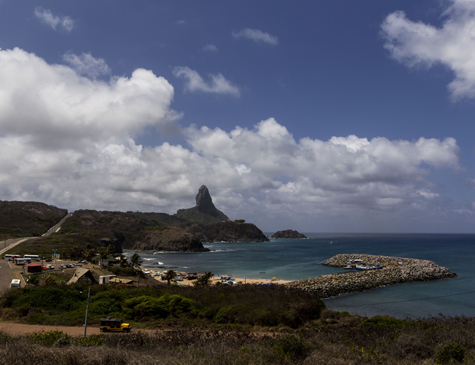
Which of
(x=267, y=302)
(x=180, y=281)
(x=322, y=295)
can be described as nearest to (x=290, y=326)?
(x=267, y=302)

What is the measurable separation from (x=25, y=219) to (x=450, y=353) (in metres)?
144

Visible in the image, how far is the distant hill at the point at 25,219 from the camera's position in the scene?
103 meters

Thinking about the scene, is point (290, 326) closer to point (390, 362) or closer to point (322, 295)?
point (390, 362)

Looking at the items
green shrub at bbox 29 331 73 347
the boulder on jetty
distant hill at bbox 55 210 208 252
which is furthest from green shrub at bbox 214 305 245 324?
distant hill at bbox 55 210 208 252

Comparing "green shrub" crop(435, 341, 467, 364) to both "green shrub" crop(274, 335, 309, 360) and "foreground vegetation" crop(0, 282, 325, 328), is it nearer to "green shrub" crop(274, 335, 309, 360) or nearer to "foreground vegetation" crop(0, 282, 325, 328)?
"green shrub" crop(274, 335, 309, 360)

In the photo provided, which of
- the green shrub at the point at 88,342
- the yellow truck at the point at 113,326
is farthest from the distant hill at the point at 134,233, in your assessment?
the green shrub at the point at 88,342

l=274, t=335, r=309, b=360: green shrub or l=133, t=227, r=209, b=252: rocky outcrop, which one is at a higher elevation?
l=274, t=335, r=309, b=360: green shrub

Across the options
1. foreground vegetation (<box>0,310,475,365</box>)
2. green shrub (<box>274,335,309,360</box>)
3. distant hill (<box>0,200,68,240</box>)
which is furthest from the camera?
distant hill (<box>0,200,68,240</box>)

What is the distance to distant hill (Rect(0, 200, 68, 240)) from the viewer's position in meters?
103

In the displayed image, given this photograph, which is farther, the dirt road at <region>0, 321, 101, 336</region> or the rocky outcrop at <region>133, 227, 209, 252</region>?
the rocky outcrop at <region>133, 227, 209, 252</region>

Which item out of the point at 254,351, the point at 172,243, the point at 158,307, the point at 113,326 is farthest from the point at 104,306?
the point at 172,243

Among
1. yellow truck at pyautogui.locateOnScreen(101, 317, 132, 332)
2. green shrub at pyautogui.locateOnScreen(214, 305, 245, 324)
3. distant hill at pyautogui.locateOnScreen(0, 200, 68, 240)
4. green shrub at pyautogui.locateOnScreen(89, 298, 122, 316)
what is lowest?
green shrub at pyautogui.locateOnScreen(214, 305, 245, 324)

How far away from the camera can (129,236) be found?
156875 millimetres

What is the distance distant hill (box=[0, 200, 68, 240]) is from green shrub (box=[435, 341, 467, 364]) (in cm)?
11093
